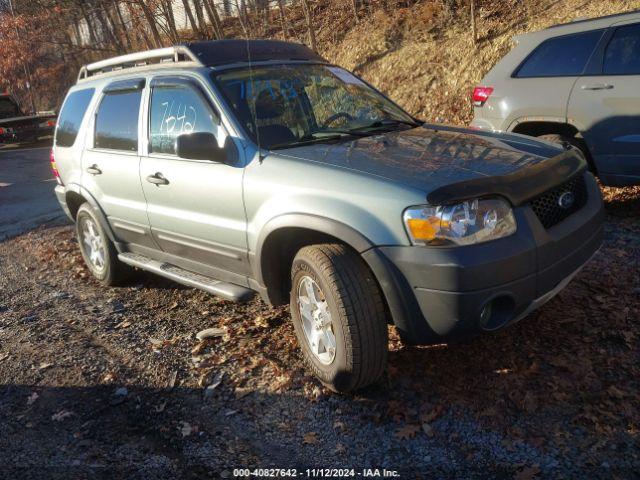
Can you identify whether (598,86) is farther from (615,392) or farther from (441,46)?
(441,46)

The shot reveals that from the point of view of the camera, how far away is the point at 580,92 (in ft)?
19.0

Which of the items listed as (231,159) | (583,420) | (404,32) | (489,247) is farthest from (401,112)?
(404,32)

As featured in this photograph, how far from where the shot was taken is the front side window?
13.3 feet

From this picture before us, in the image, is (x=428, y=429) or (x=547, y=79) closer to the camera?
(x=428, y=429)

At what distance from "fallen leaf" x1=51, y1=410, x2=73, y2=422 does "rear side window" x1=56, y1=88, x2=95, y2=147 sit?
2968 mm

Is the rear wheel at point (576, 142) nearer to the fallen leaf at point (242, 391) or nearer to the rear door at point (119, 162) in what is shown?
the rear door at point (119, 162)

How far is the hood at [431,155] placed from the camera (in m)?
3.09

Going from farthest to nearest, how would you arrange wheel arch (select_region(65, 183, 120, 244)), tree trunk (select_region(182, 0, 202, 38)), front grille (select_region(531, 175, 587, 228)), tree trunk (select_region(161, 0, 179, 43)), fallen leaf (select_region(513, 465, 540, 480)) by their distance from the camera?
1. tree trunk (select_region(182, 0, 202, 38))
2. tree trunk (select_region(161, 0, 179, 43))
3. wheel arch (select_region(65, 183, 120, 244))
4. front grille (select_region(531, 175, 587, 228))
5. fallen leaf (select_region(513, 465, 540, 480))

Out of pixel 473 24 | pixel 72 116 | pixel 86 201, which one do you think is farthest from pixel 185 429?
pixel 473 24

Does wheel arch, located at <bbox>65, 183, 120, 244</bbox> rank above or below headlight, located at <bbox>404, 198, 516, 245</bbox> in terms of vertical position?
below

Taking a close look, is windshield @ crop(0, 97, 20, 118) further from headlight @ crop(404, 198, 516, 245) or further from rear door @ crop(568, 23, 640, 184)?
headlight @ crop(404, 198, 516, 245)

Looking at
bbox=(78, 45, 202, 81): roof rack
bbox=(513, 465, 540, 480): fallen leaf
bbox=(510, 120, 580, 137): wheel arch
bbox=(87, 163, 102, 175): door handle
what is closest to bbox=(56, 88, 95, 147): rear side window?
bbox=(78, 45, 202, 81): roof rack

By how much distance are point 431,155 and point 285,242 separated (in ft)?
3.33

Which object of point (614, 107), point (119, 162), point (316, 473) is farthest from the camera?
point (614, 107)
